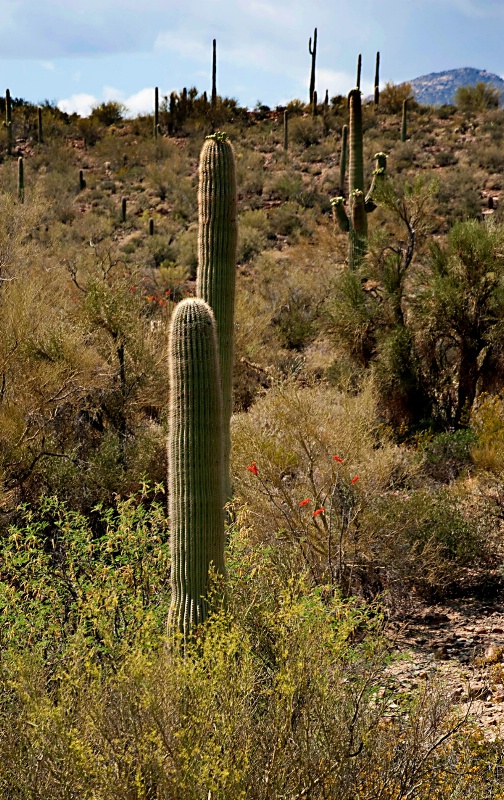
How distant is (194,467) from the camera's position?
606 cm

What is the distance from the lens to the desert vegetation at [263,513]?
4.03m

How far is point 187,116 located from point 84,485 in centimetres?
3213

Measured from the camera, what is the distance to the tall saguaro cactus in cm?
1515

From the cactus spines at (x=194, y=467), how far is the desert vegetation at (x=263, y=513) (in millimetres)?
55

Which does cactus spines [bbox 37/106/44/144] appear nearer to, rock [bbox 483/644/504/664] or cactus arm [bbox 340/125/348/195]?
cactus arm [bbox 340/125/348/195]

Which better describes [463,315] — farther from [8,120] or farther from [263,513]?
[8,120]

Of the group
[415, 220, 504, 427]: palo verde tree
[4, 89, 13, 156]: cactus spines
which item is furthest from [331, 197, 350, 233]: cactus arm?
[4, 89, 13, 156]: cactus spines

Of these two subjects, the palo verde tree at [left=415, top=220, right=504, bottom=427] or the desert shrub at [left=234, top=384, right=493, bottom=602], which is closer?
the desert shrub at [left=234, top=384, right=493, bottom=602]

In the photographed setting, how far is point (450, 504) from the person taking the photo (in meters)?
9.15

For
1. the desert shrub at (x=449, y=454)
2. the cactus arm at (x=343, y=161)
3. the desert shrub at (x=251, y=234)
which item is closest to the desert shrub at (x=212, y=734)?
the desert shrub at (x=449, y=454)

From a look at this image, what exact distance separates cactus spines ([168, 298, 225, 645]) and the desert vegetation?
0.06m

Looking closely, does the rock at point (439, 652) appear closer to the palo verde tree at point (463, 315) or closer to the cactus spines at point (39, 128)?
the palo verde tree at point (463, 315)

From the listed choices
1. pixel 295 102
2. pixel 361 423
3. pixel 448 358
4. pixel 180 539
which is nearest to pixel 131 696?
pixel 180 539

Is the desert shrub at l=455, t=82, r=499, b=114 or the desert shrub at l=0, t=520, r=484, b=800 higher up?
the desert shrub at l=455, t=82, r=499, b=114
